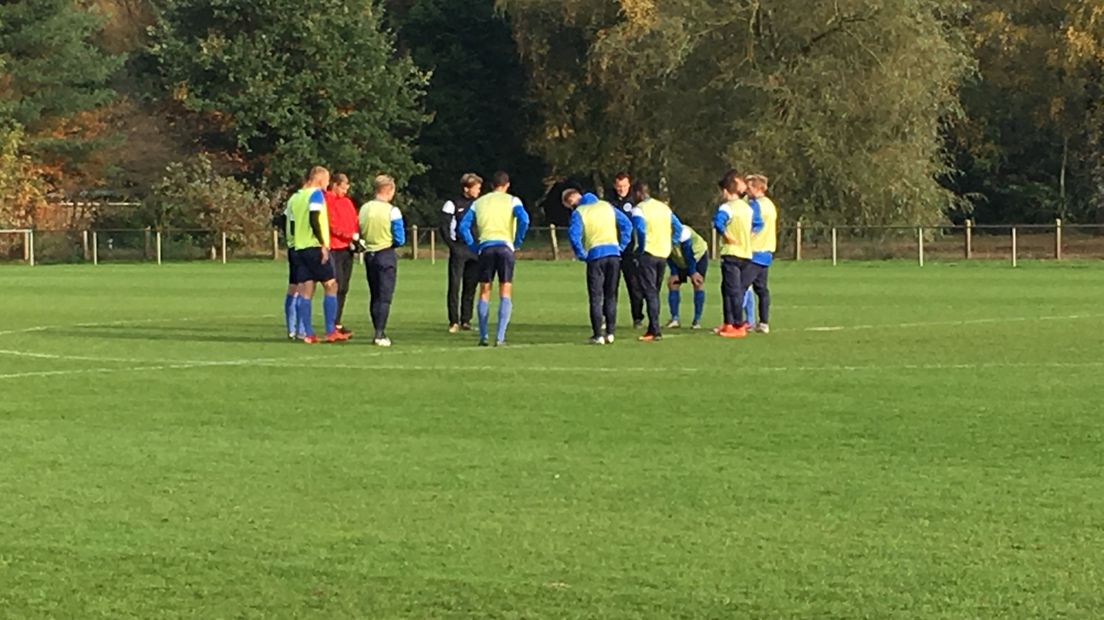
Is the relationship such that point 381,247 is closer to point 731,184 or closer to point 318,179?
point 318,179

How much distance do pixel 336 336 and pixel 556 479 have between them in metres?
10.9

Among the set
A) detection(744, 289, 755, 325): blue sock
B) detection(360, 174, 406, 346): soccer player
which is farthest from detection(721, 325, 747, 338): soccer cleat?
detection(360, 174, 406, 346): soccer player

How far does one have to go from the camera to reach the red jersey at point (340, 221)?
2128 centimetres

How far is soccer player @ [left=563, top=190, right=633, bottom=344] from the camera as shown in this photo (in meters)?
20.3

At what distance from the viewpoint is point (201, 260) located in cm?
5678

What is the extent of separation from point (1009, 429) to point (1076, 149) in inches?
2159

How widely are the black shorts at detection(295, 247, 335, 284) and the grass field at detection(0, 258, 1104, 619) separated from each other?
0.94 meters

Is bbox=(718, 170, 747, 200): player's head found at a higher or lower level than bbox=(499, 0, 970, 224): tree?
lower

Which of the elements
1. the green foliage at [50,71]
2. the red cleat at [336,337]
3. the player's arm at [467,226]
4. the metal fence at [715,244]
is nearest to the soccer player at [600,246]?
the player's arm at [467,226]

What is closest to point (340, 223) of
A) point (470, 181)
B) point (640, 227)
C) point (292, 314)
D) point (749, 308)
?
point (292, 314)

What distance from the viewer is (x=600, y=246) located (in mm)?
20328

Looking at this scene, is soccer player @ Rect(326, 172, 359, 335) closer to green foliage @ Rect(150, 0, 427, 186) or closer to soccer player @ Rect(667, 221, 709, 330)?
soccer player @ Rect(667, 221, 709, 330)

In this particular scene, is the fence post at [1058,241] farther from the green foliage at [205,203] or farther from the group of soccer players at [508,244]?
the group of soccer players at [508,244]

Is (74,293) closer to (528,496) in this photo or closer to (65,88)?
(528,496)
